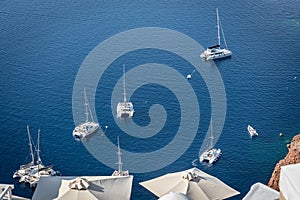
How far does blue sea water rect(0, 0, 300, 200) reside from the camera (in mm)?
43000

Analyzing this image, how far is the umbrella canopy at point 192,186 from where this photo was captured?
26.1 m

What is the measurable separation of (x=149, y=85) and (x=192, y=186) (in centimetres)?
2622

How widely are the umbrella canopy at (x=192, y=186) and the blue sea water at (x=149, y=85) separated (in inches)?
438

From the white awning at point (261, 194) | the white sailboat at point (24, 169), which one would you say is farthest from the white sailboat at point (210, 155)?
the white awning at point (261, 194)

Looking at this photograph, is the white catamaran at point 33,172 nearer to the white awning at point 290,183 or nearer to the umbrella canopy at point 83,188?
the umbrella canopy at point 83,188

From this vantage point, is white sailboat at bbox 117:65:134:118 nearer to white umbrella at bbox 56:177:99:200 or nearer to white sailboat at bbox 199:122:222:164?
white sailboat at bbox 199:122:222:164

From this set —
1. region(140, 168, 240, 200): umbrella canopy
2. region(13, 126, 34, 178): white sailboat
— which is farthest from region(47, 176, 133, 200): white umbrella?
region(13, 126, 34, 178): white sailboat

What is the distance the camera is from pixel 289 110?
48.9 m

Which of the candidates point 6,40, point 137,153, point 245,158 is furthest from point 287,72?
point 6,40

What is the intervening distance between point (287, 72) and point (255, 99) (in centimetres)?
629

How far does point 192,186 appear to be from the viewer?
26297mm

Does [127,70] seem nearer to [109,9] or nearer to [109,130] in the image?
[109,130]

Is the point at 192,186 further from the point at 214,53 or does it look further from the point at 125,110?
the point at 214,53

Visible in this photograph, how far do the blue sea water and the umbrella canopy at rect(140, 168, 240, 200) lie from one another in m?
11.1
